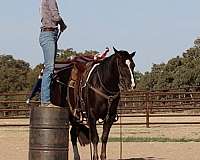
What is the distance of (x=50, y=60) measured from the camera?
820 cm

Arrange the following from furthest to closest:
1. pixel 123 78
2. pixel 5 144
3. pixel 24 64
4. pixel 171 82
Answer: pixel 24 64
pixel 171 82
pixel 5 144
pixel 123 78

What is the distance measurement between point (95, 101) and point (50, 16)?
223 centimetres

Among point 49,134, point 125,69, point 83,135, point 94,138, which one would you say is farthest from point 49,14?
point 83,135

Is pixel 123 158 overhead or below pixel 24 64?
below

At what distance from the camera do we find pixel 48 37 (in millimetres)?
8172

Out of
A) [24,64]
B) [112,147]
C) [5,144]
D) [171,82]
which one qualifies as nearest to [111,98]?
[112,147]

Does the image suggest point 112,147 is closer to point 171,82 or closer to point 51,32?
point 51,32

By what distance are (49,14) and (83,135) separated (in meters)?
3.64

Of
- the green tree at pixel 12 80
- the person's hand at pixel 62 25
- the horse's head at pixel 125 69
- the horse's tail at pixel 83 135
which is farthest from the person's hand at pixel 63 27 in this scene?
the green tree at pixel 12 80

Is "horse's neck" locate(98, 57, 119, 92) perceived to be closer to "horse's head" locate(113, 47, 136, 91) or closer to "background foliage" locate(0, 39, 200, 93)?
"horse's head" locate(113, 47, 136, 91)

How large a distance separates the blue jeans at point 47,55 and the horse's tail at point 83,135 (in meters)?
3.06

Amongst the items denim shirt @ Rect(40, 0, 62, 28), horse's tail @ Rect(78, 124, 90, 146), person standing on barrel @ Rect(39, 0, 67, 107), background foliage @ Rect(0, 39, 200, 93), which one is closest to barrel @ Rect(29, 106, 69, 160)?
person standing on barrel @ Rect(39, 0, 67, 107)

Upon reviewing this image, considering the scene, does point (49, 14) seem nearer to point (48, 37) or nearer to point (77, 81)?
point (48, 37)

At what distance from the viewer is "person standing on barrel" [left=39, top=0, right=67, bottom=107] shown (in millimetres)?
8109
